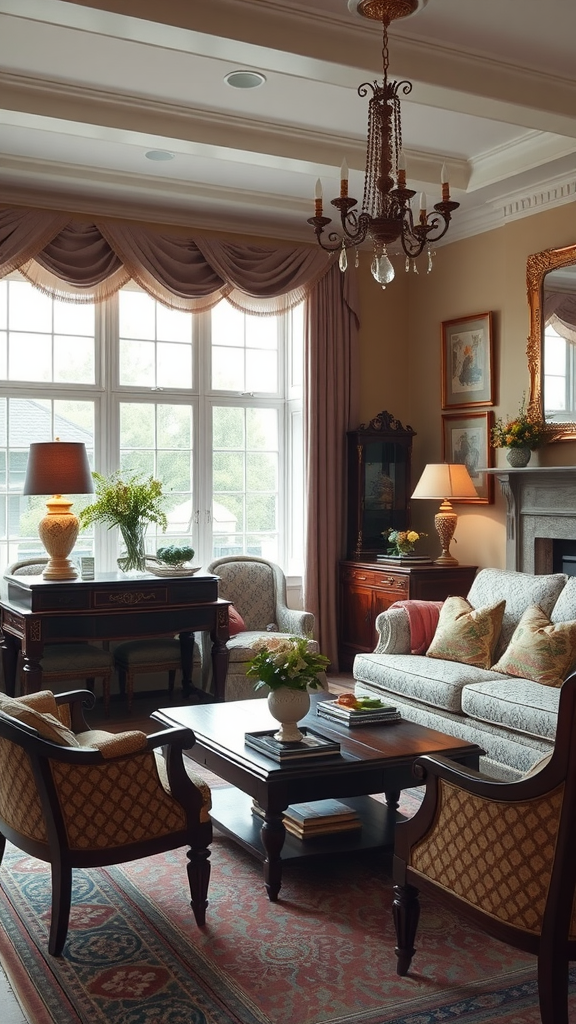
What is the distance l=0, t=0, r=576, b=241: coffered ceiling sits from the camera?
4176 millimetres

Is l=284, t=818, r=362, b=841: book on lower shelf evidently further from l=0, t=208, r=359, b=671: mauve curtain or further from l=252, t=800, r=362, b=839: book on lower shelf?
l=0, t=208, r=359, b=671: mauve curtain

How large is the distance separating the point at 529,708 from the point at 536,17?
3.04 m

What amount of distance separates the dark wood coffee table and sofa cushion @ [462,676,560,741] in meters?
0.57

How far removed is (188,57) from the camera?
457cm

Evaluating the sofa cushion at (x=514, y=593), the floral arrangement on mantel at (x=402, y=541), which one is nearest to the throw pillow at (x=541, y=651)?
the sofa cushion at (x=514, y=593)

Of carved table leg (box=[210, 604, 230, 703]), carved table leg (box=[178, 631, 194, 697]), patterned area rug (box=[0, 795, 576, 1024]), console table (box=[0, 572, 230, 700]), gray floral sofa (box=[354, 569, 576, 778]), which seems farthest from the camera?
carved table leg (box=[178, 631, 194, 697])

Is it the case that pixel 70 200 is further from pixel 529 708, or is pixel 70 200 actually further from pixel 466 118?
pixel 529 708

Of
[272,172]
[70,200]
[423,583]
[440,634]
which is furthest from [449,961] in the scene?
[70,200]

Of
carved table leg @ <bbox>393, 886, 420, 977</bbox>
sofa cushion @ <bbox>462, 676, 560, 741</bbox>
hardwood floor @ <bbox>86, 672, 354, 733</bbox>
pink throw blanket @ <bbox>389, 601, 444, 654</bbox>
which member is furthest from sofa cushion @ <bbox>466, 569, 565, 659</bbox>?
carved table leg @ <bbox>393, 886, 420, 977</bbox>

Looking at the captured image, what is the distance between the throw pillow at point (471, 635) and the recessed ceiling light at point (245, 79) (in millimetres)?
2915

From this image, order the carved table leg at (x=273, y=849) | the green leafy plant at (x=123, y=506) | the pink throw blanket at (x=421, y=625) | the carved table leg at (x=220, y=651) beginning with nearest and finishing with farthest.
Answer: the carved table leg at (x=273, y=849)
the pink throw blanket at (x=421, y=625)
the carved table leg at (x=220, y=651)
the green leafy plant at (x=123, y=506)

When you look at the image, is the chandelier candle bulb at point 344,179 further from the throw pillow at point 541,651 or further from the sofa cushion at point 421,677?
the sofa cushion at point 421,677

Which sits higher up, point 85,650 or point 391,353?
point 391,353

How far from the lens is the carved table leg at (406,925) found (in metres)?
2.83
